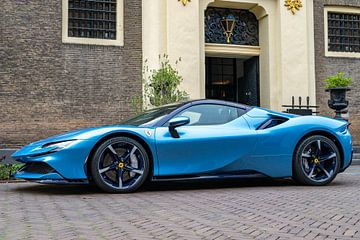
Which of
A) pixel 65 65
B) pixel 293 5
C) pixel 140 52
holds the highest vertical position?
pixel 293 5

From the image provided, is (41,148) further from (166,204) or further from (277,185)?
(277,185)

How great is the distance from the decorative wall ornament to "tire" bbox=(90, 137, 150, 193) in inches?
465

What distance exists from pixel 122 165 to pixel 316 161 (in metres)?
3.01

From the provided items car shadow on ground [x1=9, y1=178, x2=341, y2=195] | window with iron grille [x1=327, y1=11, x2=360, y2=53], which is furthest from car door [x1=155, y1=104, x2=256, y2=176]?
window with iron grille [x1=327, y1=11, x2=360, y2=53]

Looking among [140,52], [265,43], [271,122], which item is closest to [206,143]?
[271,122]

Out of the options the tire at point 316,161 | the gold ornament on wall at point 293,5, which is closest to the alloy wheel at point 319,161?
the tire at point 316,161

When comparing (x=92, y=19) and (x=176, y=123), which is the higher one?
(x=92, y=19)

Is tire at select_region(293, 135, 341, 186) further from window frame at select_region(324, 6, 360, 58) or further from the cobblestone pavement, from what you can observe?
window frame at select_region(324, 6, 360, 58)

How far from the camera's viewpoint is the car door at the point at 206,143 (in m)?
6.37

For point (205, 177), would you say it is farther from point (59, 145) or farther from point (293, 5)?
point (293, 5)

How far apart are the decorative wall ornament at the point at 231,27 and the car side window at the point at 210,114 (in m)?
→ 10.9

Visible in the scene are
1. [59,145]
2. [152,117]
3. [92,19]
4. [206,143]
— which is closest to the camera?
[59,145]

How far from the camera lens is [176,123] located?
6.36m

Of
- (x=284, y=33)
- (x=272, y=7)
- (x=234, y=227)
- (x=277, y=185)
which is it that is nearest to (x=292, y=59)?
(x=284, y=33)
